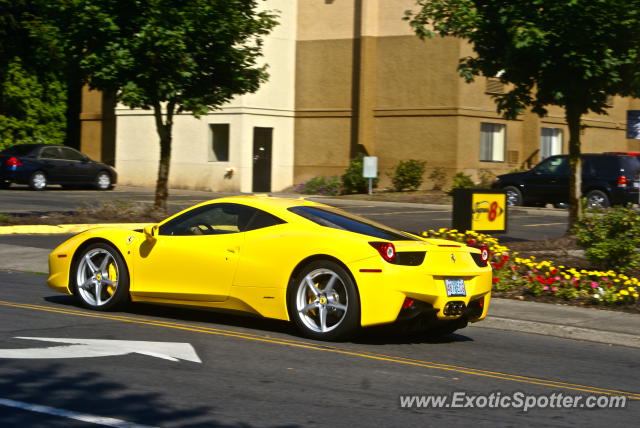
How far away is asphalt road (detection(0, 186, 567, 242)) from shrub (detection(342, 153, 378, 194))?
262cm

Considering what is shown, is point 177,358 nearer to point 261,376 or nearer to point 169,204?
point 261,376

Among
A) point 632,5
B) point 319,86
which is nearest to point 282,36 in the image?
point 319,86

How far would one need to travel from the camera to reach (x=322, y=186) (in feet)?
120

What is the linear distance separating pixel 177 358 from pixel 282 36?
31571 mm

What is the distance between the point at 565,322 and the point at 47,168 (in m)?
26.9

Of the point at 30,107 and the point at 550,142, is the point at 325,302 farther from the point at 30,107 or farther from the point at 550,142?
the point at 30,107

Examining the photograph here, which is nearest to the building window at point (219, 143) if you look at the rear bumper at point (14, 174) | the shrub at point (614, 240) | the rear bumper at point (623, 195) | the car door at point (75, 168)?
the car door at point (75, 168)

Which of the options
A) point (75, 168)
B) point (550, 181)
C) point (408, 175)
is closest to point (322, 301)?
point (550, 181)

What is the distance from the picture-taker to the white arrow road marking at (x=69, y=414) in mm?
5855

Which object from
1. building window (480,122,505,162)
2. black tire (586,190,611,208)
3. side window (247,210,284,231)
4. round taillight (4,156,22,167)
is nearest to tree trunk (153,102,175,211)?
side window (247,210,284,231)

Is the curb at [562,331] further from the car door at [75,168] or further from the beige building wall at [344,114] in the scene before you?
the car door at [75,168]

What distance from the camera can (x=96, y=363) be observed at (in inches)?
301

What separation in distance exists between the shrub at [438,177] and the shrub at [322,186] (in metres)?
3.50

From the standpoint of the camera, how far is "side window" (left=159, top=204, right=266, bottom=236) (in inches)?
383
